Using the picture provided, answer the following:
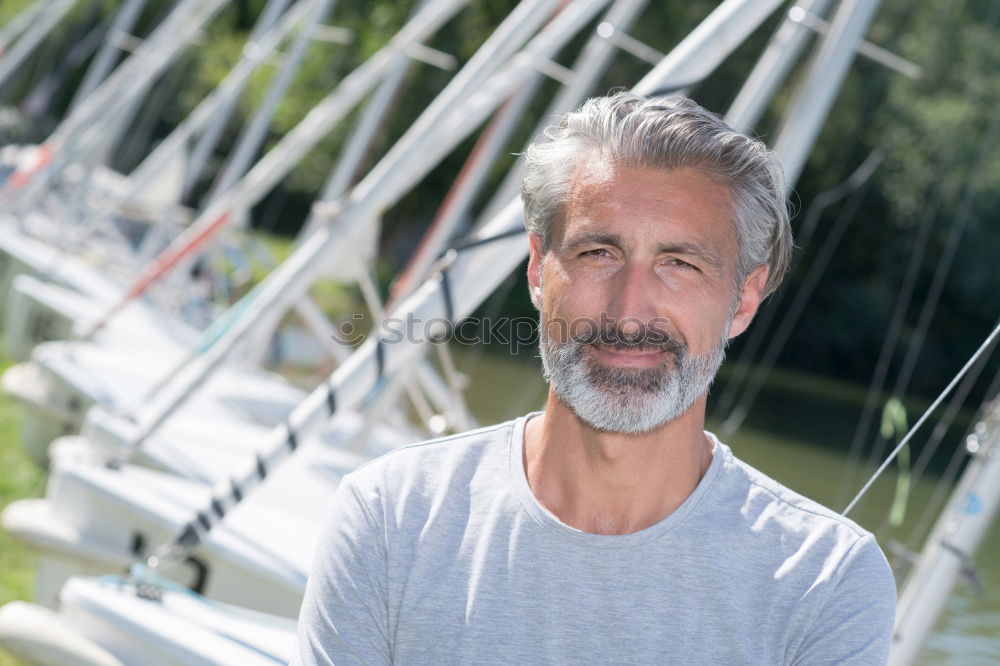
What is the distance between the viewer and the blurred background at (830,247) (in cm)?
1157

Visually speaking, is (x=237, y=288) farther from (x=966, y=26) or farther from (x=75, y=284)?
(x=966, y=26)

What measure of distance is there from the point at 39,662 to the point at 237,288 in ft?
22.1

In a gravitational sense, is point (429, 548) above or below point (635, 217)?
below

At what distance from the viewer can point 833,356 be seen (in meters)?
20.0

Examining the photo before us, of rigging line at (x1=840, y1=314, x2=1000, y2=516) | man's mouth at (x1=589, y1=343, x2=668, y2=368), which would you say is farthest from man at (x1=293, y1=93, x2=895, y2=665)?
rigging line at (x1=840, y1=314, x2=1000, y2=516)

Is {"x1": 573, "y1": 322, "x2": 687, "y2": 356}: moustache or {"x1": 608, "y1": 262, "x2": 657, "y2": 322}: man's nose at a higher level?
{"x1": 608, "y1": 262, "x2": 657, "y2": 322}: man's nose

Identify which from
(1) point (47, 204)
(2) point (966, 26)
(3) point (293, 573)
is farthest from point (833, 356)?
(3) point (293, 573)

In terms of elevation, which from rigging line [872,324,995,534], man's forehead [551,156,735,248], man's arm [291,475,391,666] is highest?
rigging line [872,324,995,534]

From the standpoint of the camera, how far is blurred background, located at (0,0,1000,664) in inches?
456

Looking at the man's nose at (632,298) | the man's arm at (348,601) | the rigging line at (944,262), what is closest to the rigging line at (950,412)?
the rigging line at (944,262)

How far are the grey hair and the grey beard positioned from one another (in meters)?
0.18

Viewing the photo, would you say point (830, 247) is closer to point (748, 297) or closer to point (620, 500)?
point (748, 297)

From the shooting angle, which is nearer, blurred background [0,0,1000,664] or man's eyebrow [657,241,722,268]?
man's eyebrow [657,241,722,268]

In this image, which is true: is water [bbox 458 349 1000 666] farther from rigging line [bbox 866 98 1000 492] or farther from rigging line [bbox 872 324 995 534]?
rigging line [bbox 866 98 1000 492]
